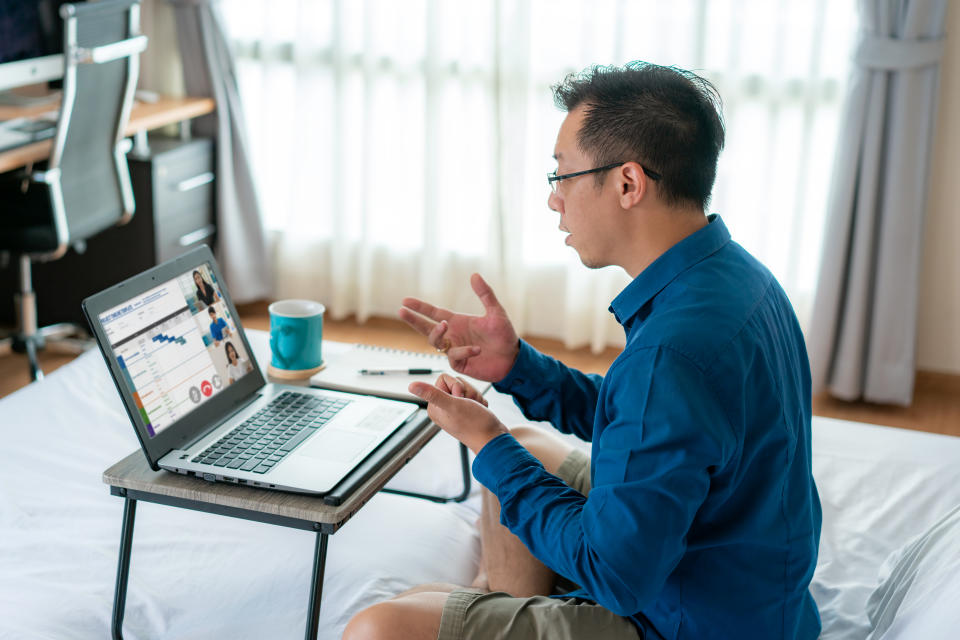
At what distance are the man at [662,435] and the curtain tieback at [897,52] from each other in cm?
192

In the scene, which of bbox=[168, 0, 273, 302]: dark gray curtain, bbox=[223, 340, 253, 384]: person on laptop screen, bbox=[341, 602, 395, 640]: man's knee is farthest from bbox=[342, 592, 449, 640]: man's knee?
bbox=[168, 0, 273, 302]: dark gray curtain

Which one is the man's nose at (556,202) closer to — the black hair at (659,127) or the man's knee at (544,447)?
the black hair at (659,127)

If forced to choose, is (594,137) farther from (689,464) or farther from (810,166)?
(810,166)

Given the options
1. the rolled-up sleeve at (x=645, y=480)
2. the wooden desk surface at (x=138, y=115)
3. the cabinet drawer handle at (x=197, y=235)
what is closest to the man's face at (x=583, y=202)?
the rolled-up sleeve at (x=645, y=480)

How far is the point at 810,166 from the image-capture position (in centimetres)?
334

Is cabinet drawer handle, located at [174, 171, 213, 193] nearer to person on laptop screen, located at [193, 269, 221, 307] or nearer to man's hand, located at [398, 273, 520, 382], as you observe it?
person on laptop screen, located at [193, 269, 221, 307]

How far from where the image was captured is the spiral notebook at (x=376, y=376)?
1742 millimetres

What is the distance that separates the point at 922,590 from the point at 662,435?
1.89ft

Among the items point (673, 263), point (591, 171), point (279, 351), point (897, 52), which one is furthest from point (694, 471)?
point (897, 52)

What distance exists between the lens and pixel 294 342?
1803 mm

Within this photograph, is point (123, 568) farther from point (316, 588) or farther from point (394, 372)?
point (394, 372)

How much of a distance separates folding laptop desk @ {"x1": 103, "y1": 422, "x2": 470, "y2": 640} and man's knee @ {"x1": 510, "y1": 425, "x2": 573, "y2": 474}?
1.20 ft

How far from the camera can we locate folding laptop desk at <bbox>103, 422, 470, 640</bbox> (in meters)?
1.35

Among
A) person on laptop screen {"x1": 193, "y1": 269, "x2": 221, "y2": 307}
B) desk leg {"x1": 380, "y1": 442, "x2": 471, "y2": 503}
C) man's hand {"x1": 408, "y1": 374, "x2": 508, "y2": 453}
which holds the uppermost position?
person on laptop screen {"x1": 193, "y1": 269, "x2": 221, "y2": 307}
